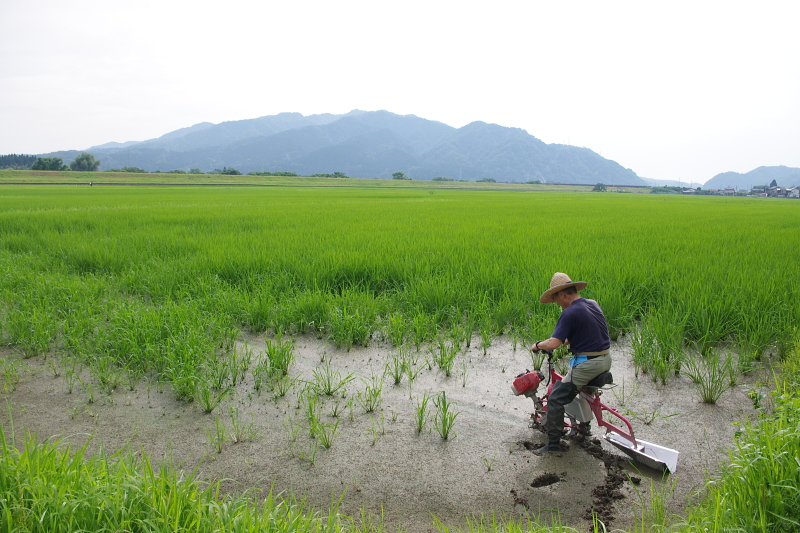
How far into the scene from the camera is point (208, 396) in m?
3.11

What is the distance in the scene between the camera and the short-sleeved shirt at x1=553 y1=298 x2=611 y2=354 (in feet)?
8.30

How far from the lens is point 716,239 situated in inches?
344

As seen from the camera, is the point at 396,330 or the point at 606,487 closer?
the point at 606,487

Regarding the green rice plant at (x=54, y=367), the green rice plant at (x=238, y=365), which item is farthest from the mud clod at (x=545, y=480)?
the green rice plant at (x=54, y=367)

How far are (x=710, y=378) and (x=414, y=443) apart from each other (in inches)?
92.4

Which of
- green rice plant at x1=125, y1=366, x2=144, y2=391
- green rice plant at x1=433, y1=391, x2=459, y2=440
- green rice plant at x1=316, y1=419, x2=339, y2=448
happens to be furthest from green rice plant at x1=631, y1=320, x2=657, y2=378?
green rice plant at x1=125, y1=366, x2=144, y2=391

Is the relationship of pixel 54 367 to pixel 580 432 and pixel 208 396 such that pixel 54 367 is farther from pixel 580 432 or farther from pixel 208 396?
pixel 580 432

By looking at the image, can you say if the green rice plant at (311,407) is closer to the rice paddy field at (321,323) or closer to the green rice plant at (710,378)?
the rice paddy field at (321,323)

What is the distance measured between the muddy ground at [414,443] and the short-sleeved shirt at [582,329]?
0.65 meters

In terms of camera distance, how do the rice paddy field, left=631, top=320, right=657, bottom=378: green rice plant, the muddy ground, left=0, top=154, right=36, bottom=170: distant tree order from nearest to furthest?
the rice paddy field
the muddy ground
left=631, top=320, right=657, bottom=378: green rice plant
left=0, top=154, right=36, bottom=170: distant tree

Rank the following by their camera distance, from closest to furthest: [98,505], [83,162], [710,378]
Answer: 1. [98,505]
2. [710,378]
3. [83,162]

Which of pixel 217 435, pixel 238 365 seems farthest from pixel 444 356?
pixel 217 435

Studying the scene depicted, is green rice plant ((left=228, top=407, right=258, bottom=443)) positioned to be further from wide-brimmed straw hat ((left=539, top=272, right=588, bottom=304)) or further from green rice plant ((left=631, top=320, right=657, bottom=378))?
green rice plant ((left=631, top=320, right=657, bottom=378))

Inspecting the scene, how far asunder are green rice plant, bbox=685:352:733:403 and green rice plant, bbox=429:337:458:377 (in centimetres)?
177
